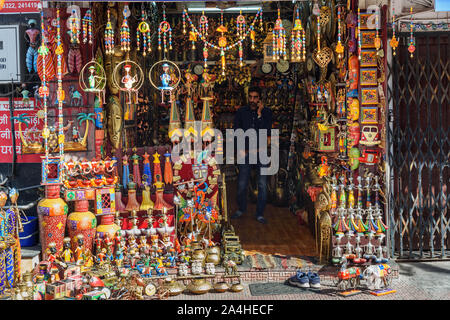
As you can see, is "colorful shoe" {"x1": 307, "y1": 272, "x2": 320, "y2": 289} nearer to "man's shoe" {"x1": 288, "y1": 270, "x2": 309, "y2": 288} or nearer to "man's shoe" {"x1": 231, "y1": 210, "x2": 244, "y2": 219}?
"man's shoe" {"x1": 288, "y1": 270, "x2": 309, "y2": 288}

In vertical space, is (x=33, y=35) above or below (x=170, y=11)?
below

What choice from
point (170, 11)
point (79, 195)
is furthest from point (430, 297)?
point (170, 11)

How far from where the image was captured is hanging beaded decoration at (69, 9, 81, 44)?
7.71 metres

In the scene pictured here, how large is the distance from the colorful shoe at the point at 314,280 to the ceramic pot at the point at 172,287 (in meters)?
1.65

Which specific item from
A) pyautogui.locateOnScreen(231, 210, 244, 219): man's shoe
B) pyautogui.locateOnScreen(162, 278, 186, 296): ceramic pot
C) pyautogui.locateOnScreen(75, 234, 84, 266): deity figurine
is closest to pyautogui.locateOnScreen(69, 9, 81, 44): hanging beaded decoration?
pyautogui.locateOnScreen(75, 234, 84, 266): deity figurine

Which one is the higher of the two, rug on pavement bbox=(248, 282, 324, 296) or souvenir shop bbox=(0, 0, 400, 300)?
souvenir shop bbox=(0, 0, 400, 300)

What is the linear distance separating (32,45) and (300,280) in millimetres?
5057

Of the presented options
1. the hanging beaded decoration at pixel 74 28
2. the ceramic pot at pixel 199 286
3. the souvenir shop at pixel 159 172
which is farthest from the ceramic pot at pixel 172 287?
the hanging beaded decoration at pixel 74 28

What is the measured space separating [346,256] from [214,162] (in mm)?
2651

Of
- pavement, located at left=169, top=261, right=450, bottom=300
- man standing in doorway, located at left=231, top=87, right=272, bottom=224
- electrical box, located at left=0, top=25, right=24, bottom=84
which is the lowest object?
pavement, located at left=169, top=261, right=450, bottom=300

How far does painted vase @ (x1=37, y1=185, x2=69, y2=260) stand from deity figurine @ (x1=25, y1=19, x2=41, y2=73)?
1888 mm

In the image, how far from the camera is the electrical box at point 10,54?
8484 millimetres

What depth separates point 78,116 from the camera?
8367 mm
